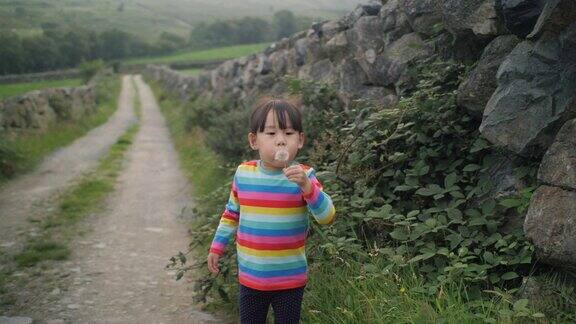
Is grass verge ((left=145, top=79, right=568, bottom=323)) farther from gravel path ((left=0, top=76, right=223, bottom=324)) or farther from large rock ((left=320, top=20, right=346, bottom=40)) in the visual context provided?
large rock ((left=320, top=20, right=346, bottom=40))

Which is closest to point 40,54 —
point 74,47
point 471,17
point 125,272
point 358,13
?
point 74,47

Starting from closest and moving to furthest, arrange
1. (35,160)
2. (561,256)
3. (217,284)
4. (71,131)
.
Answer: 1. (561,256)
2. (217,284)
3. (35,160)
4. (71,131)

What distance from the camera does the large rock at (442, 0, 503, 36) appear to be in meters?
4.61

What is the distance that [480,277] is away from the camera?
10.9 feet

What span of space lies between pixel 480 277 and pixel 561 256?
0.53 m

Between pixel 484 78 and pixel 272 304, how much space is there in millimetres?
2794

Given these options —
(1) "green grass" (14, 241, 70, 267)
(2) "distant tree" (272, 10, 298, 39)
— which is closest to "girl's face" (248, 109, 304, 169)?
(1) "green grass" (14, 241, 70, 267)

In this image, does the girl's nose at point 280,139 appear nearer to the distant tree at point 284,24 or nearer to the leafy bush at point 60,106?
the leafy bush at point 60,106

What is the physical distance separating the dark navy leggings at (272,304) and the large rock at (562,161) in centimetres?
186

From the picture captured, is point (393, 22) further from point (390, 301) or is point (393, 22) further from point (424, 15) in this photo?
point (390, 301)

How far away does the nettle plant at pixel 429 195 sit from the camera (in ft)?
11.7

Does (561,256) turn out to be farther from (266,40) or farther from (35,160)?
(266,40)

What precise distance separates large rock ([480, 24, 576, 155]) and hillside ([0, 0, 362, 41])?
18.3ft

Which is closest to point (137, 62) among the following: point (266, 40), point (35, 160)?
point (266, 40)
